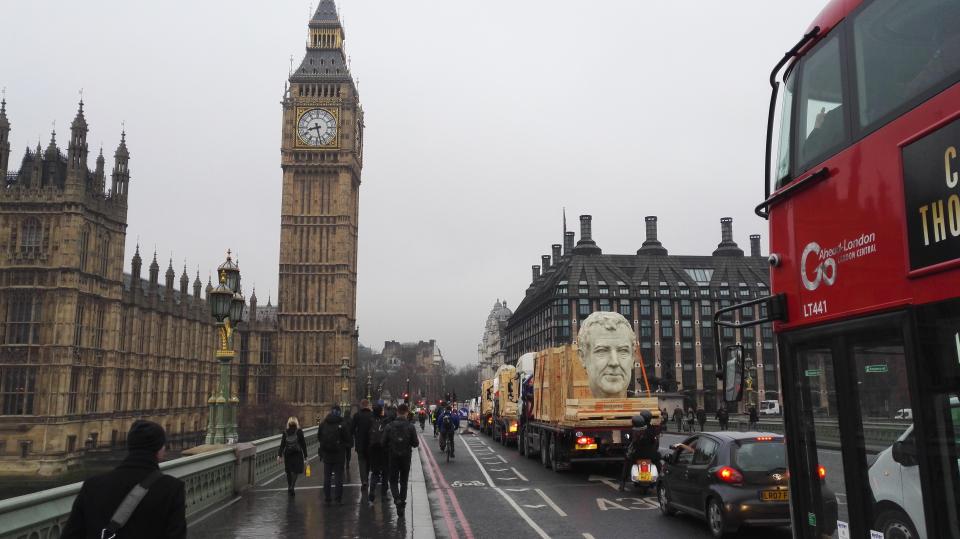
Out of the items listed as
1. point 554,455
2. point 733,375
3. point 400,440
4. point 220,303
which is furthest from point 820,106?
point 554,455

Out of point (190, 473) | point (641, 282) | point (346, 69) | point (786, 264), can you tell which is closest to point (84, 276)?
point (346, 69)

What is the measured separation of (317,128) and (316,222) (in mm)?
10993

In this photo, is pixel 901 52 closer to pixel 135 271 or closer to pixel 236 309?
pixel 236 309

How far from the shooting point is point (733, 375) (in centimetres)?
576

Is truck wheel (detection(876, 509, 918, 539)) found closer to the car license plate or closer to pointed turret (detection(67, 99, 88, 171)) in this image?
the car license plate

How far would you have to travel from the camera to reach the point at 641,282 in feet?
313

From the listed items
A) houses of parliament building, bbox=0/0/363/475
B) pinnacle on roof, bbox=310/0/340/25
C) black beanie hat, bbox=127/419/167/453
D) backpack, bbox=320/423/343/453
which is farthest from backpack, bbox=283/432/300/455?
pinnacle on roof, bbox=310/0/340/25

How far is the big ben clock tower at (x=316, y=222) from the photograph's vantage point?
83938mm

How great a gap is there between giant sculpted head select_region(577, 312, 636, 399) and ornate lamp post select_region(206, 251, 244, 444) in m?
8.56

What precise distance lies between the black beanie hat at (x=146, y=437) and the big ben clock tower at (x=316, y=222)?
3182 inches

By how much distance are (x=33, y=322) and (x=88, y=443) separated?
955cm

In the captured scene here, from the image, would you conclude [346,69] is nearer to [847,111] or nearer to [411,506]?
[411,506]

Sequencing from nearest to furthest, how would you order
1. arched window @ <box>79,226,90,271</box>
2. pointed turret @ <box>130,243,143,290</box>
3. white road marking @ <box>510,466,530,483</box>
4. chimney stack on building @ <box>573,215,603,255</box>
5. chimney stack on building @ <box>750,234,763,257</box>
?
white road marking @ <box>510,466,530,483</box> < arched window @ <box>79,226,90,271</box> < pointed turret @ <box>130,243,143,290</box> < chimney stack on building @ <box>573,215,603,255</box> < chimney stack on building @ <box>750,234,763,257</box>

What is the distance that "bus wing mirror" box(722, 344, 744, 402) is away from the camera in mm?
5734
